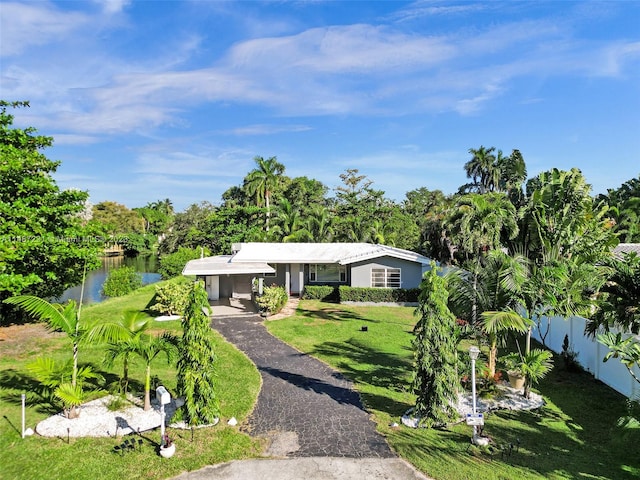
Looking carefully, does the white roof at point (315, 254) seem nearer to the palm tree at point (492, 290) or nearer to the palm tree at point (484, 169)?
the palm tree at point (492, 290)

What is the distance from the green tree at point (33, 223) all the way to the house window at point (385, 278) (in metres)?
15.5

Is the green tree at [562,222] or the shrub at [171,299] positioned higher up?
the green tree at [562,222]

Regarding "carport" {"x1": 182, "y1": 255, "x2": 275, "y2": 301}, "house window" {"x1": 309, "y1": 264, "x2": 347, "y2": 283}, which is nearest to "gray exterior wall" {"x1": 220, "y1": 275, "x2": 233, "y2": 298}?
"carport" {"x1": 182, "y1": 255, "x2": 275, "y2": 301}

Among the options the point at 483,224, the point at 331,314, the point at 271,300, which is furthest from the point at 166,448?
the point at 483,224

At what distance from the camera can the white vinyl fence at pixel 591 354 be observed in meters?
11.0

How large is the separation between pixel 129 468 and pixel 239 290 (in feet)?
61.6

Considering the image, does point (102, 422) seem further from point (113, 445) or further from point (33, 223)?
point (33, 223)

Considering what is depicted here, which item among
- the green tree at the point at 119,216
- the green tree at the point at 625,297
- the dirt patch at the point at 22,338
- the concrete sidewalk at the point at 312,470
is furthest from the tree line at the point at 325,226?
the green tree at the point at 119,216

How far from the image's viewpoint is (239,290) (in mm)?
26266

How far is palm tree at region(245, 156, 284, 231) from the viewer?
44.6 m

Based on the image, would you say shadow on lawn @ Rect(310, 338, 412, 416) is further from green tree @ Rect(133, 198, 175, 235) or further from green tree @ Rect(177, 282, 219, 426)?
green tree @ Rect(133, 198, 175, 235)

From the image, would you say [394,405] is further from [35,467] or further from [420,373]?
[35,467]

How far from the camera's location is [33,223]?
16.5m

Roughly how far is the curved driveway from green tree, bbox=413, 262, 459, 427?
1.49 meters
